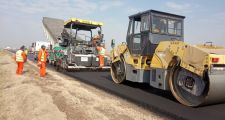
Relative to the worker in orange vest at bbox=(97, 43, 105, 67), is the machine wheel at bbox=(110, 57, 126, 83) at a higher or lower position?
lower

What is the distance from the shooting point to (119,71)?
9320mm

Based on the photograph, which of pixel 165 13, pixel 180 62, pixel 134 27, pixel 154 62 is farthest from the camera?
pixel 134 27

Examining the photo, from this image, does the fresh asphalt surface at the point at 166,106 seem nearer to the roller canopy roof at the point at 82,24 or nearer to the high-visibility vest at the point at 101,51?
the high-visibility vest at the point at 101,51

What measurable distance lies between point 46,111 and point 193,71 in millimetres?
3122

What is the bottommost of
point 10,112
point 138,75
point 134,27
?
point 10,112

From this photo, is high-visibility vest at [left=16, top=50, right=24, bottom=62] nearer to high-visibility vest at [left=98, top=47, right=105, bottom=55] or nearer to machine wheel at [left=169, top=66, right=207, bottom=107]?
high-visibility vest at [left=98, top=47, right=105, bottom=55]

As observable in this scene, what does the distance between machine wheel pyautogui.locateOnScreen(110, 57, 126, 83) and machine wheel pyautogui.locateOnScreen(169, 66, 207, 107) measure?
2704 millimetres

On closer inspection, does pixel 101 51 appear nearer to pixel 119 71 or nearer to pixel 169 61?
pixel 119 71

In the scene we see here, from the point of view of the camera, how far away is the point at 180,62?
6227 millimetres

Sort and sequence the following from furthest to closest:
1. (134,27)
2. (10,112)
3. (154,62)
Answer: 1. (134,27)
2. (154,62)
3. (10,112)

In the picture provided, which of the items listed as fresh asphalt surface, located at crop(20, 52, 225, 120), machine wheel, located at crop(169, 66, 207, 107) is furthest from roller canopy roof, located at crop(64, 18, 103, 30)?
machine wheel, located at crop(169, 66, 207, 107)

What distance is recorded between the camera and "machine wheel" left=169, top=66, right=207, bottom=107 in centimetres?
585

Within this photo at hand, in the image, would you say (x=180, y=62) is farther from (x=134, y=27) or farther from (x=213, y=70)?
(x=134, y=27)

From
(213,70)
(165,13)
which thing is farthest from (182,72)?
(165,13)
